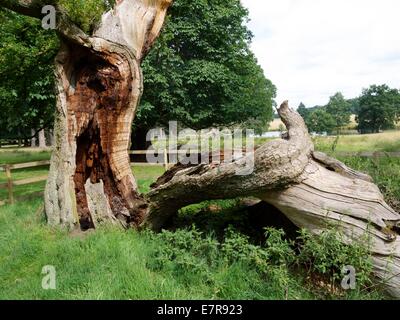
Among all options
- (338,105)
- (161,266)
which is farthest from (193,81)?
(338,105)

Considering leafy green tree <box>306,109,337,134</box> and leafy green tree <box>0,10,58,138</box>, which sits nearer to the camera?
leafy green tree <box>0,10,58,138</box>

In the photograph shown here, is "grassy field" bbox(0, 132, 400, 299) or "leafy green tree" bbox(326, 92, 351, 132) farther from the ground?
"leafy green tree" bbox(326, 92, 351, 132)

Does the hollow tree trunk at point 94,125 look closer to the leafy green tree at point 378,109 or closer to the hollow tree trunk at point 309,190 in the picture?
the hollow tree trunk at point 309,190

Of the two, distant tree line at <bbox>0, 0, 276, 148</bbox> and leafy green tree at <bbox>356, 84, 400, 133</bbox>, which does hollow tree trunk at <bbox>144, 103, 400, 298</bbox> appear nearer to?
distant tree line at <bbox>0, 0, 276, 148</bbox>

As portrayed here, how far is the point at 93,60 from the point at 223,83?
13.1 meters

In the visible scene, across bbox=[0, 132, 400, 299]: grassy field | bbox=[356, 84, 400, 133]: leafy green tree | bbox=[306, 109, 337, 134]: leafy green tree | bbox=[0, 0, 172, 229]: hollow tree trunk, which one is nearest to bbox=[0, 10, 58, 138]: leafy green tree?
bbox=[0, 0, 172, 229]: hollow tree trunk

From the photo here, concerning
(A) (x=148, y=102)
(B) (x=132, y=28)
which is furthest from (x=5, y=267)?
(A) (x=148, y=102)

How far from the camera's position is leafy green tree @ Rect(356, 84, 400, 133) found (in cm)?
7425

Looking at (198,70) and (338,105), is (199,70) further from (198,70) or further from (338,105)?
(338,105)

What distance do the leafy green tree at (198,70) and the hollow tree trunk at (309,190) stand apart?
12572 millimetres

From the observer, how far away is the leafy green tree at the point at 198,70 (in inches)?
712

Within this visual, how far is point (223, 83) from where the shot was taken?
18.8m

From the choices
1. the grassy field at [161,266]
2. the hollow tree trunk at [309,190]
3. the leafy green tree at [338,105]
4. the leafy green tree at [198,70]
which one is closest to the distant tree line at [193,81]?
the leafy green tree at [198,70]

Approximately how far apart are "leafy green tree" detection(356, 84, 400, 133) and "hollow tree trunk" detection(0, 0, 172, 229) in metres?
77.4
